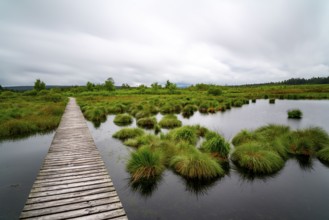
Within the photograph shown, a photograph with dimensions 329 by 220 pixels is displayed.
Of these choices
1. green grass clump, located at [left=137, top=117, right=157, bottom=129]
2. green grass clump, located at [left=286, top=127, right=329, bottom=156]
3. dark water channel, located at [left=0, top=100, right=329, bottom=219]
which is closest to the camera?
dark water channel, located at [left=0, top=100, right=329, bottom=219]

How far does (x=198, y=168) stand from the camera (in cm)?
783

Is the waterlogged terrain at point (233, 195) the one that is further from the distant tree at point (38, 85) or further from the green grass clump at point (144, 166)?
the distant tree at point (38, 85)

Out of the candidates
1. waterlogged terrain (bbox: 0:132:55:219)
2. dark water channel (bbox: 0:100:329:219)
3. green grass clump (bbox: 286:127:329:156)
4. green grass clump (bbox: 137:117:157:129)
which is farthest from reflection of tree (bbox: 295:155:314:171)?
waterlogged terrain (bbox: 0:132:55:219)

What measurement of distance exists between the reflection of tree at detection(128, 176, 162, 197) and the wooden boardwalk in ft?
4.06

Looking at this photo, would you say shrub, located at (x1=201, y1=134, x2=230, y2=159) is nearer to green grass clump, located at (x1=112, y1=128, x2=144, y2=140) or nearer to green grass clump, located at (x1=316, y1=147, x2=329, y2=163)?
green grass clump, located at (x1=316, y1=147, x2=329, y2=163)

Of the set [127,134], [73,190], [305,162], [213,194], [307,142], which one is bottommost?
[213,194]

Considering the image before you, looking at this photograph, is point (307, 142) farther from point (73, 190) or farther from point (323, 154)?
point (73, 190)

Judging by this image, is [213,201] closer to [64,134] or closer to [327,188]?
[327,188]

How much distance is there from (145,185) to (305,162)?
851cm

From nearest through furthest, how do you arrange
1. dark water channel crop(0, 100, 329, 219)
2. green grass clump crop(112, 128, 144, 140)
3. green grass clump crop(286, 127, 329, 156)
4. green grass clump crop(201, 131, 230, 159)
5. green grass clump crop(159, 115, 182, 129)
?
dark water channel crop(0, 100, 329, 219) → green grass clump crop(201, 131, 230, 159) → green grass clump crop(286, 127, 329, 156) → green grass clump crop(112, 128, 144, 140) → green grass clump crop(159, 115, 182, 129)

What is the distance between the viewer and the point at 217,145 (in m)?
9.84

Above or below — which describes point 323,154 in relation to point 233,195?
above

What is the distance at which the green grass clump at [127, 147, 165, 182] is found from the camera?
7724 millimetres

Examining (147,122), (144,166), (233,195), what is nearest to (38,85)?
(147,122)
